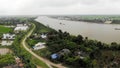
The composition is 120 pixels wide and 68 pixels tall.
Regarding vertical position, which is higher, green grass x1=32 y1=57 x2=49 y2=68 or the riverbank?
the riverbank

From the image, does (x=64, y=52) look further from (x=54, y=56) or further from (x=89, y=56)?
→ (x=89, y=56)

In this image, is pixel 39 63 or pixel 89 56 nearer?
pixel 39 63

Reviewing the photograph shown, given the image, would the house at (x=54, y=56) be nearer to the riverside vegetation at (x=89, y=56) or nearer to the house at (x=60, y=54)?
the house at (x=60, y=54)

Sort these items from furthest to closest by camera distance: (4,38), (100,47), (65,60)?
(4,38)
(100,47)
(65,60)

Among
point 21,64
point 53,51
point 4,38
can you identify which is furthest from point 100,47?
point 4,38

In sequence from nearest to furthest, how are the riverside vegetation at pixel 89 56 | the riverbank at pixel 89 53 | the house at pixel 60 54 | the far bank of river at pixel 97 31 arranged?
the riverside vegetation at pixel 89 56
the riverbank at pixel 89 53
the house at pixel 60 54
the far bank of river at pixel 97 31

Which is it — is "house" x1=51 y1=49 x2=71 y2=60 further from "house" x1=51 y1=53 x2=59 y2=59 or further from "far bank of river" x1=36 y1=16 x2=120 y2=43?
"far bank of river" x1=36 y1=16 x2=120 y2=43

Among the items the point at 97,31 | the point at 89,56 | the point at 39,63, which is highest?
the point at 89,56

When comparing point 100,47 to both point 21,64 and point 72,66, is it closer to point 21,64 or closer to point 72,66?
point 72,66

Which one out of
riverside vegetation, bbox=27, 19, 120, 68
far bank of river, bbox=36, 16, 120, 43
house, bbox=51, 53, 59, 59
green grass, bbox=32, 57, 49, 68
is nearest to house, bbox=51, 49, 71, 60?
house, bbox=51, 53, 59, 59

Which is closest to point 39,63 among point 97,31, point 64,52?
point 64,52

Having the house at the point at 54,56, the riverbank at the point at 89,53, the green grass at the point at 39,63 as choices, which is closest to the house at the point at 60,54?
the house at the point at 54,56
